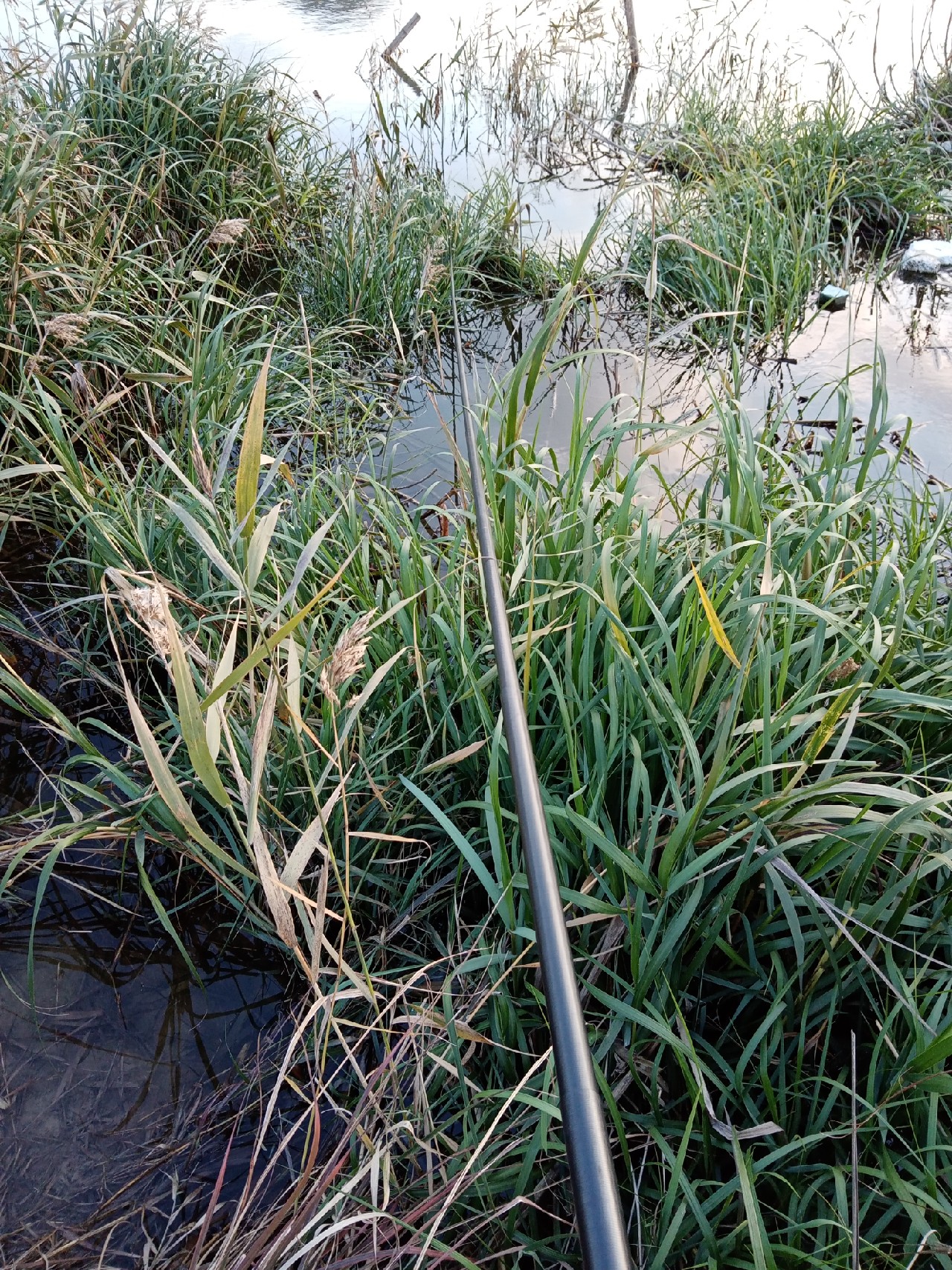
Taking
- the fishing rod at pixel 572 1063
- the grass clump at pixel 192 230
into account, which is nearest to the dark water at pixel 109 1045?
the fishing rod at pixel 572 1063

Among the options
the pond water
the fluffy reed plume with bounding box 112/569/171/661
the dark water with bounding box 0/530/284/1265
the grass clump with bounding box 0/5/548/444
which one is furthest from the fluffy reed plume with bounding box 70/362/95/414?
the fluffy reed plume with bounding box 112/569/171/661

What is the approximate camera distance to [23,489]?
7.55ft

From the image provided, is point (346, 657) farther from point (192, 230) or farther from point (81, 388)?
point (192, 230)

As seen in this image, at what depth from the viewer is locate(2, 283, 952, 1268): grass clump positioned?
0.92 m

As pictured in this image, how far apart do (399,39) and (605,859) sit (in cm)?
641

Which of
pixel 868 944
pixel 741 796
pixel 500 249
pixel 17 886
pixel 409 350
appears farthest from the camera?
pixel 500 249

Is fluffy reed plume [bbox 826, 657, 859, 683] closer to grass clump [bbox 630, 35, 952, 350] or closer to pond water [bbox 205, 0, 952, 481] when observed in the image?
pond water [bbox 205, 0, 952, 481]

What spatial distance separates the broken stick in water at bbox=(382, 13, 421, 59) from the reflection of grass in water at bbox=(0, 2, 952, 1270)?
4315mm

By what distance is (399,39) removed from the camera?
5652mm

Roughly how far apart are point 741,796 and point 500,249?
10.7 feet

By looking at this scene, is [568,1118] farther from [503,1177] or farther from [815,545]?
[815,545]

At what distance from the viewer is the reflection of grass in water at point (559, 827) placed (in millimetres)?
928

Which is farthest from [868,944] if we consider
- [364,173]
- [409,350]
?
[364,173]

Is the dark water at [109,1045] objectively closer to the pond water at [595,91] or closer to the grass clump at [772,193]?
the pond water at [595,91]
